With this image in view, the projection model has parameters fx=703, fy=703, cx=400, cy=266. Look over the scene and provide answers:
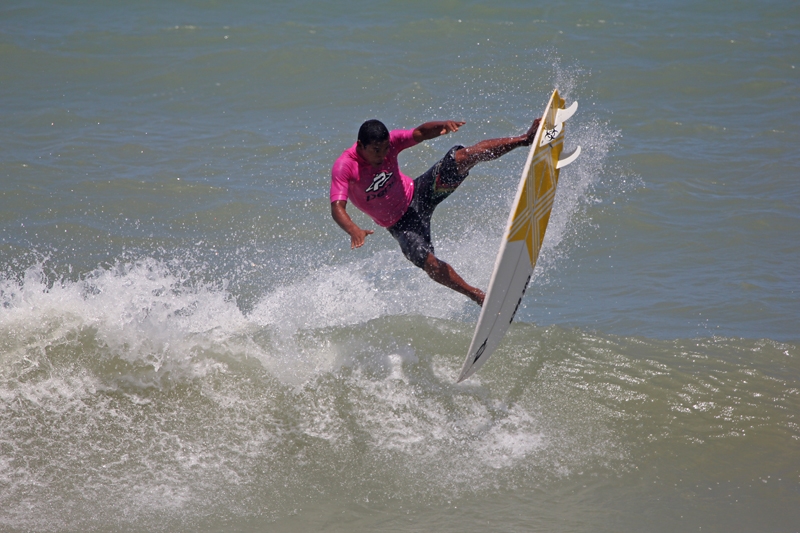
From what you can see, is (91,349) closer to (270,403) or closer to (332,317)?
(270,403)

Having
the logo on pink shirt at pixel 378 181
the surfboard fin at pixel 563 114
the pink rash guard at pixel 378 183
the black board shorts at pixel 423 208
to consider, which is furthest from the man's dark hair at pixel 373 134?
the surfboard fin at pixel 563 114

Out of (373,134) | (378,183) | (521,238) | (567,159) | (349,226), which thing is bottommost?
(521,238)

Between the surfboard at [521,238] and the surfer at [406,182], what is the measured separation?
0.20 m

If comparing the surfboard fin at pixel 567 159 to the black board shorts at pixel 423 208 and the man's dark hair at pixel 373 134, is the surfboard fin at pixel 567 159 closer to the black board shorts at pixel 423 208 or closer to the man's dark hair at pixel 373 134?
the black board shorts at pixel 423 208

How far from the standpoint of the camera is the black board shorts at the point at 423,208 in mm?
5285

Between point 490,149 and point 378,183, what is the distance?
2.82 feet

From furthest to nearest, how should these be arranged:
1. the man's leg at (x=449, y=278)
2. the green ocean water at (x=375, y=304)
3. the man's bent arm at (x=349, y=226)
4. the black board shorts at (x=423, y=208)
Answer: the black board shorts at (x=423, y=208), the man's leg at (x=449, y=278), the man's bent arm at (x=349, y=226), the green ocean water at (x=375, y=304)

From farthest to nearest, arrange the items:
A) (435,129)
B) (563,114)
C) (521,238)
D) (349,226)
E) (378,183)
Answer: (563,114), (378,183), (435,129), (521,238), (349,226)

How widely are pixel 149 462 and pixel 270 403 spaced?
873 millimetres

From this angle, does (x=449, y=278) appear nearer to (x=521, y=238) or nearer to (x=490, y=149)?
(x=521, y=238)

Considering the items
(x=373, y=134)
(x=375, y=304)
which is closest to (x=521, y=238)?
(x=373, y=134)

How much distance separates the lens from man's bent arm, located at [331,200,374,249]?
436cm

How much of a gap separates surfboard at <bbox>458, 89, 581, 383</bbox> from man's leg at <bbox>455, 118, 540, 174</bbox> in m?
0.15

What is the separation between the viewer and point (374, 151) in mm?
4910
